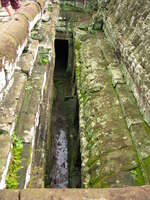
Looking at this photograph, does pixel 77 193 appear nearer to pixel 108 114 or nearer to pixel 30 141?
pixel 30 141

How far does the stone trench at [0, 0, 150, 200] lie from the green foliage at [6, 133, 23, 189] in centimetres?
1

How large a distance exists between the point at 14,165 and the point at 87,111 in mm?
3553

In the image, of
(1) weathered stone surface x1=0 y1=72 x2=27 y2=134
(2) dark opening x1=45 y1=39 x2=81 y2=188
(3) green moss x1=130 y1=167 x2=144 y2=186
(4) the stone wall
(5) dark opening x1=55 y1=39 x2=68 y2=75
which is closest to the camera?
(4) the stone wall

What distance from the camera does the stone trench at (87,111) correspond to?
9.75 ft

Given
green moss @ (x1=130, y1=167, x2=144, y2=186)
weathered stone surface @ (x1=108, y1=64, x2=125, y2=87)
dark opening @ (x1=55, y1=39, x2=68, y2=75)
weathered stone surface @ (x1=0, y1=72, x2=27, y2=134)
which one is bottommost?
dark opening @ (x1=55, y1=39, x2=68, y2=75)

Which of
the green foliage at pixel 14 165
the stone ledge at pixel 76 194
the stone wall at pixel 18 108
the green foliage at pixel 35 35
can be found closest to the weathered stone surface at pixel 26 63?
the stone wall at pixel 18 108

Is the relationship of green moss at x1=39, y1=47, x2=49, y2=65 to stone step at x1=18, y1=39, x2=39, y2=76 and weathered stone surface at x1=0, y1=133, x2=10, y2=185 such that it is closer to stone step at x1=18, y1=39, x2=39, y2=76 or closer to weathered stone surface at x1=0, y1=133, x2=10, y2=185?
stone step at x1=18, y1=39, x2=39, y2=76

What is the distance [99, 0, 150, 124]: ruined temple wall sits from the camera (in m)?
5.54

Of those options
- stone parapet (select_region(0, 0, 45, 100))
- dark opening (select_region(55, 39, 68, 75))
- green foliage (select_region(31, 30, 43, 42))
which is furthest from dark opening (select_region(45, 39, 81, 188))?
stone parapet (select_region(0, 0, 45, 100))

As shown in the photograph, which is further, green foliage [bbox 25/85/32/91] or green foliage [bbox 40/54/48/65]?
green foliage [bbox 40/54/48/65]

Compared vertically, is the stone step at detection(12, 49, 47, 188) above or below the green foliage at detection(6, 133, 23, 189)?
below

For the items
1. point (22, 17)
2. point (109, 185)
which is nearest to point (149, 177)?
point (109, 185)

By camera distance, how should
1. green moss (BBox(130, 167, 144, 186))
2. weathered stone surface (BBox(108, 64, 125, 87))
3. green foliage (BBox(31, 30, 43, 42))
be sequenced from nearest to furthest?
green moss (BBox(130, 167, 144, 186)), green foliage (BBox(31, 30, 43, 42)), weathered stone surface (BBox(108, 64, 125, 87))

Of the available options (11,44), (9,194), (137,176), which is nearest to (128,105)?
(137,176)
